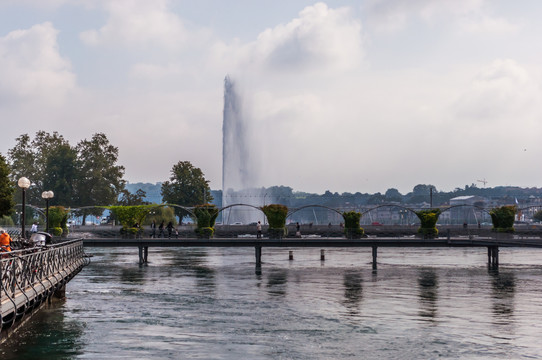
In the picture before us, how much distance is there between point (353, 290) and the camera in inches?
1802

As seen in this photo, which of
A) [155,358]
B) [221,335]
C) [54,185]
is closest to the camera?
[155,358]

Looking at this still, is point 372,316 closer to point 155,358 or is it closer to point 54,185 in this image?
point 155,358

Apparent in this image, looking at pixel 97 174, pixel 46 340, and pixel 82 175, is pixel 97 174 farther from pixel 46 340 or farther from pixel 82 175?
pixel 46 340

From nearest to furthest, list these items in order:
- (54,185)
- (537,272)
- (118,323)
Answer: (118,323)
(537,272)
(54,185)

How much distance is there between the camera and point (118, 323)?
103 ft

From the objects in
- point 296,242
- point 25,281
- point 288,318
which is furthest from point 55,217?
point 25,281

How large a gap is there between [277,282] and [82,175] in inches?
3315

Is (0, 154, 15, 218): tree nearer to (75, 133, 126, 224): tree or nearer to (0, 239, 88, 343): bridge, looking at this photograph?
(0, 239, 88, 343): bridge

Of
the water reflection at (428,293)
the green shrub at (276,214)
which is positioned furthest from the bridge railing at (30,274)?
the green shrub at (276,214)

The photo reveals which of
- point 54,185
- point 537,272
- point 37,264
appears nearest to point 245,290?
point 37,264

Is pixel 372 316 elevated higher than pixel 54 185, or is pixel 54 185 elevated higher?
pixel 54 185

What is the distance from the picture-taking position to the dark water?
25.8m

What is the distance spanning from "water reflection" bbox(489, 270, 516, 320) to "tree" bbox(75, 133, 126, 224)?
81787 mm

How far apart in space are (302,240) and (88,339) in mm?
36308
